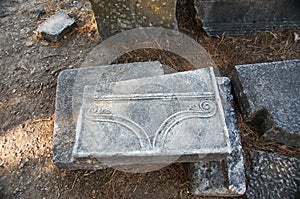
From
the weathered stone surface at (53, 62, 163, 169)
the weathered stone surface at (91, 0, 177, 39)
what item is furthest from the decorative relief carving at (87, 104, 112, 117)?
the weathered stone surface at (91, 0, 177, 39)

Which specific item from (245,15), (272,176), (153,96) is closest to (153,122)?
(153,96)

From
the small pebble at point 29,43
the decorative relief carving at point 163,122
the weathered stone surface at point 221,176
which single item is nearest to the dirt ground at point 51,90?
the small pebble at point 29,43

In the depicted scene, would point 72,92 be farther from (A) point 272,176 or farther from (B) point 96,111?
(A) point 272,176

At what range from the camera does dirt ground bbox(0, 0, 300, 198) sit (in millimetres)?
1776

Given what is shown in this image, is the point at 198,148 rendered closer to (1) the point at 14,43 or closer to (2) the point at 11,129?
(2) the point at 11,129

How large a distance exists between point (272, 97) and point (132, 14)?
1033 millimetres

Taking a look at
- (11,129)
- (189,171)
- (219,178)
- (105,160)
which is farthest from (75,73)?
(219,178)

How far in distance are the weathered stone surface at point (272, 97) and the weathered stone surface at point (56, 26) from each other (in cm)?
133

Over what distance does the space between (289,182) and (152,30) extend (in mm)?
1278

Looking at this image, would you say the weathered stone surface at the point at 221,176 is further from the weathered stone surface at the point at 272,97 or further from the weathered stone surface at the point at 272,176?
the weathered stone surface at the point at 272,97

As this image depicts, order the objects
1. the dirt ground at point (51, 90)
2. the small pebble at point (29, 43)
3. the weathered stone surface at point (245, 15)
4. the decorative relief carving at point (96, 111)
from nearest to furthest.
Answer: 1. the decorative relief carving at point (96, 111)
2. the dirt ground at point (51, 90)
3. the weathered stone surface at point (245, 15)
4. the small pebble at point (29, 43)

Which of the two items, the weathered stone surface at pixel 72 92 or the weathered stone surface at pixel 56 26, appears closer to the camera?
the weathered stone surface at pixel 72 92

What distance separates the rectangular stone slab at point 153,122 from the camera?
4.93 feet

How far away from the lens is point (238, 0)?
228 centimetres
